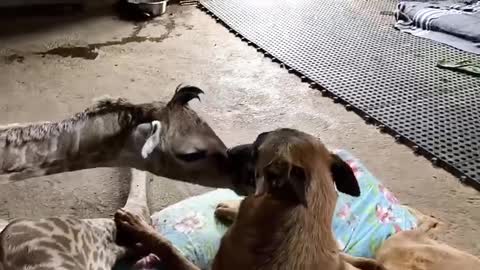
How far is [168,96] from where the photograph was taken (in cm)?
449

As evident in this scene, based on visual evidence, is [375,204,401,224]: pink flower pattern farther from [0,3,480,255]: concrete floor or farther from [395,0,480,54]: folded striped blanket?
[395,0,480,54]: folded striped blanket

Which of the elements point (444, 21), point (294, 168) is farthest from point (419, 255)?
point (444, 21)

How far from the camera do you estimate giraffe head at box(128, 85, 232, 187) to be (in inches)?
111

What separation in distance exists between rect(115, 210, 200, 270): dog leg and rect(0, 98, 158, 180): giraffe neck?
0.27 m

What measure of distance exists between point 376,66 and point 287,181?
117 inches

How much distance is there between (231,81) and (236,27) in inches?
39.6

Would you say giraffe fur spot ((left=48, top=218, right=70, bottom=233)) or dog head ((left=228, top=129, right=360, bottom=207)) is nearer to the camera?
dog head ((left=228, top=129, right=360, bottom=207))

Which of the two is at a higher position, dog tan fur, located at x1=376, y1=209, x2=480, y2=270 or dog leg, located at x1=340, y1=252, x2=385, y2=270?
dog tan fur, located at x1=376, y1=209, x2=480, y2=270

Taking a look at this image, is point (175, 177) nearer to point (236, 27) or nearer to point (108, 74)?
point (108, 74)

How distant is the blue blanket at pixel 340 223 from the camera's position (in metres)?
2.89

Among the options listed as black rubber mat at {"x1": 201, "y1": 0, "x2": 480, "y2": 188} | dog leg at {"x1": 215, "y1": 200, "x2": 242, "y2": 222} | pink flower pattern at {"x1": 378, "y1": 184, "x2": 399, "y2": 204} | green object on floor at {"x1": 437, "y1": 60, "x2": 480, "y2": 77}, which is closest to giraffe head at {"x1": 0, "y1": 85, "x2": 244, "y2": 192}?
dog leg at {"x1": 215, "y1": 200, "x2": 242, "y2": 222}

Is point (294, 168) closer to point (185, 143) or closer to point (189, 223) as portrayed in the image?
point (185, 143)

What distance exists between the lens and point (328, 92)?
14.9 ft

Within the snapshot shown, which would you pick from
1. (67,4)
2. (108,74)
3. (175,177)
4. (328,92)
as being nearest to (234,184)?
(175,177)
